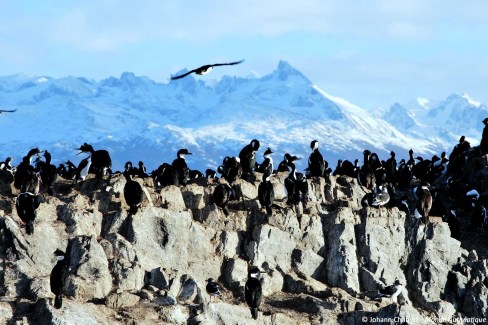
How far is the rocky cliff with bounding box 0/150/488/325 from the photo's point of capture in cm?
3631

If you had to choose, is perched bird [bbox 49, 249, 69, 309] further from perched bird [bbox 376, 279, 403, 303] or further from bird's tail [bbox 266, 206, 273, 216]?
perched bird [bbox 376, 279, 403, 303]

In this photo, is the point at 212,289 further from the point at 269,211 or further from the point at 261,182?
the point at 261,182

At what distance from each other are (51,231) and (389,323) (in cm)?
1195

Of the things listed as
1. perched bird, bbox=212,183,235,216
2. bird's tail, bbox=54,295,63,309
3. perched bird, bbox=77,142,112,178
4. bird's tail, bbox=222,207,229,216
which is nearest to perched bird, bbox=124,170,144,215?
perched bird, bbox=77,142,112,178

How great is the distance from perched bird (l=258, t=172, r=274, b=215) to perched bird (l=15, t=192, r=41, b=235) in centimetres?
940

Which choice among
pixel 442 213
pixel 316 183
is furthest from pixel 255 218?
pixel 442 213

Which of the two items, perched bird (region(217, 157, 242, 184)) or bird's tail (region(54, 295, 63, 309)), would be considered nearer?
bird's tail (region(54, 295, 63, 309))

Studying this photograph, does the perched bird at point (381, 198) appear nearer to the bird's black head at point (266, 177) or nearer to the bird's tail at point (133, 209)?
the bird's black head at point (266, 177)

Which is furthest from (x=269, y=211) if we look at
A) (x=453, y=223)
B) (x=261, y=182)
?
(x=453, y=223)

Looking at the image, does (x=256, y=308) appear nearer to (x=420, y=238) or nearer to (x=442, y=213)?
(x=420, y=238)

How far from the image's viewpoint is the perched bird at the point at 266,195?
42.7 m

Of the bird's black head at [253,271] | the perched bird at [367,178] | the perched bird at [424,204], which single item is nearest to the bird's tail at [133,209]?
the bird's black head at [253,271]

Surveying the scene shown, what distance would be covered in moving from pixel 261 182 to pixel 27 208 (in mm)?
10611

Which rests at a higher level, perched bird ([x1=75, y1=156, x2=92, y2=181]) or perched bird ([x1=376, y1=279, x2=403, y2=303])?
perched bird ([x1=75, y1=156, x2=92, y2=181])
